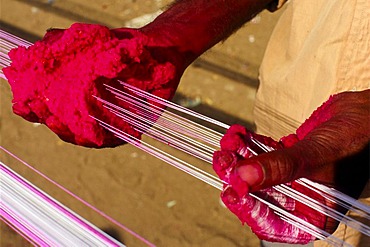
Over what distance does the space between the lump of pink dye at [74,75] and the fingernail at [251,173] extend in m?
0.24

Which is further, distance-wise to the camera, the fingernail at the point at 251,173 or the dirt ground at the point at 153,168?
the dirt ground at the point at 153,168

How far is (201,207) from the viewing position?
1.56m

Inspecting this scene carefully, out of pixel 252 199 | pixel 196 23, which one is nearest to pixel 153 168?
pixel 196 23

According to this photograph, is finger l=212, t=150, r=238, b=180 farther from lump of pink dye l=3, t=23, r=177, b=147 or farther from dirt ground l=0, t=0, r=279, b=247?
dirt ground l=0, t=0, r=279, b=247

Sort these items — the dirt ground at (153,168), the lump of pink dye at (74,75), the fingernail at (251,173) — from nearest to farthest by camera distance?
the fingernail at (251,173) → the lump of pink dye at (74,75) → the dirt ground at (153,168)

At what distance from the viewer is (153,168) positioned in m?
1.66

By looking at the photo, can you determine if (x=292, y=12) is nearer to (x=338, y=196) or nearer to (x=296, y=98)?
(x=296, y=98)

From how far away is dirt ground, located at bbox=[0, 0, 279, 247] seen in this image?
1.54 meters

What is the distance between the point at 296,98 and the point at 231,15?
0.20 metres

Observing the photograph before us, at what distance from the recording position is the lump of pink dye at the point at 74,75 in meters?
0.56

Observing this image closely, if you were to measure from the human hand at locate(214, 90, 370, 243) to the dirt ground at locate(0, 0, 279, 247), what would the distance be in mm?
995

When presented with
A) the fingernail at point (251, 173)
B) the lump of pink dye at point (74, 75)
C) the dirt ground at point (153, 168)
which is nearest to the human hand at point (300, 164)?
the fingernail at point (251, 173)

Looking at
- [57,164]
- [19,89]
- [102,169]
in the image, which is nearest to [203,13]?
[19,89]

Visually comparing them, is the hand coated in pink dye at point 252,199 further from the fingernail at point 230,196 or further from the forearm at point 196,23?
the forearm at point 196,23
